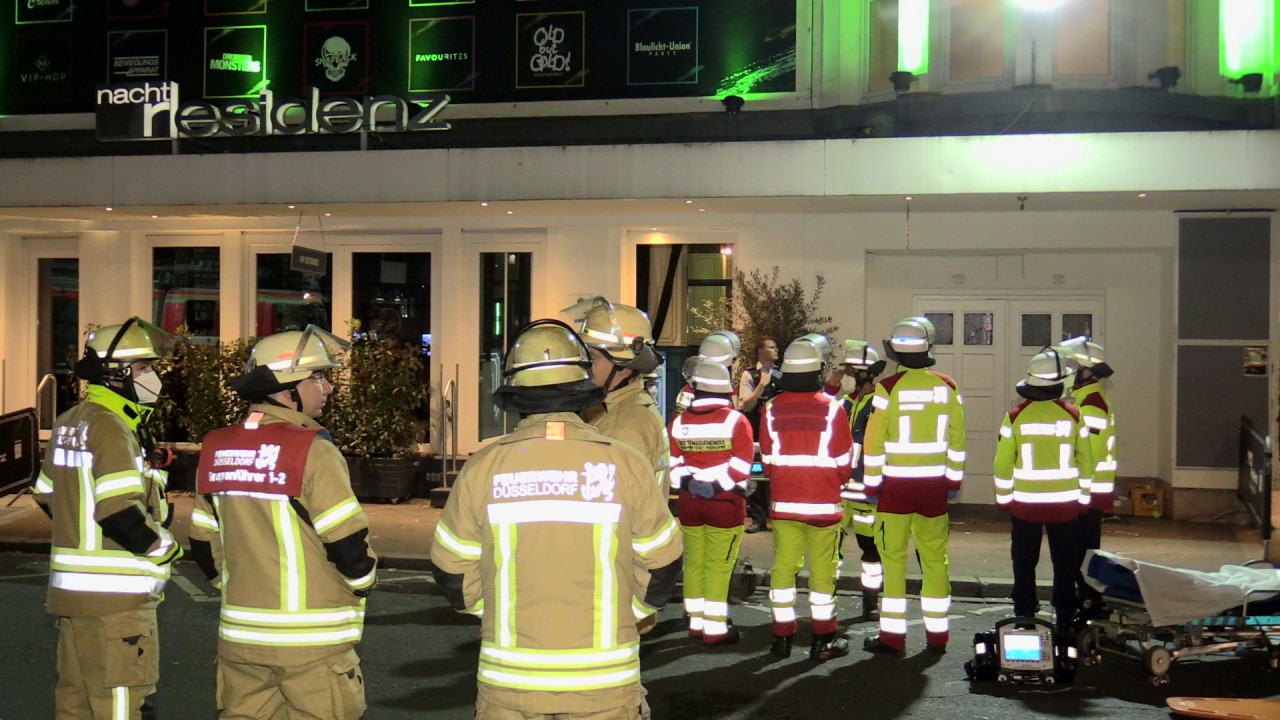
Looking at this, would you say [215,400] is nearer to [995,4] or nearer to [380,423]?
[380,423]

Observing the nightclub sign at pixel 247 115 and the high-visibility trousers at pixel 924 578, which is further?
the nightclub sign at pixel 247 115

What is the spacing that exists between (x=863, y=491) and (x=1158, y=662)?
8.73 ft

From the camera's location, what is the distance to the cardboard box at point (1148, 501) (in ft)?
43.9

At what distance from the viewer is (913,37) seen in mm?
14242

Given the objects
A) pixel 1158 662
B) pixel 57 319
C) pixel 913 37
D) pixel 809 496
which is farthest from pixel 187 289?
pixel 1158 662

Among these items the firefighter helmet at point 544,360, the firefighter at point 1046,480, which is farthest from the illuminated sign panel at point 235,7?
the firefighter helmet at point 544,360

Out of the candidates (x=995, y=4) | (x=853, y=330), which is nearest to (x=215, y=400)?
(x=853, y=330)

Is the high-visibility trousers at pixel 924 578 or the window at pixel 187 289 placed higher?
the window at pixel 187 289

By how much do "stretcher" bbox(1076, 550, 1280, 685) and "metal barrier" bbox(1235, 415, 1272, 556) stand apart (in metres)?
3.17

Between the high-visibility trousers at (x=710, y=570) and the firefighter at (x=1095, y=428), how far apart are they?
2.68 meters

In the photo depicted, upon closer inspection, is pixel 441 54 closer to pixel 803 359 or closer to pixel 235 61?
pixel 235 61

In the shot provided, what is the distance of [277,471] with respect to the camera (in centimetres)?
440

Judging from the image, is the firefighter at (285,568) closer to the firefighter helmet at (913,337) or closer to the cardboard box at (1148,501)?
the firefighter helmet at (913,337)

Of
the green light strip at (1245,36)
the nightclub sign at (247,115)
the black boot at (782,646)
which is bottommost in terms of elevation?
the black boot at (782,646)
